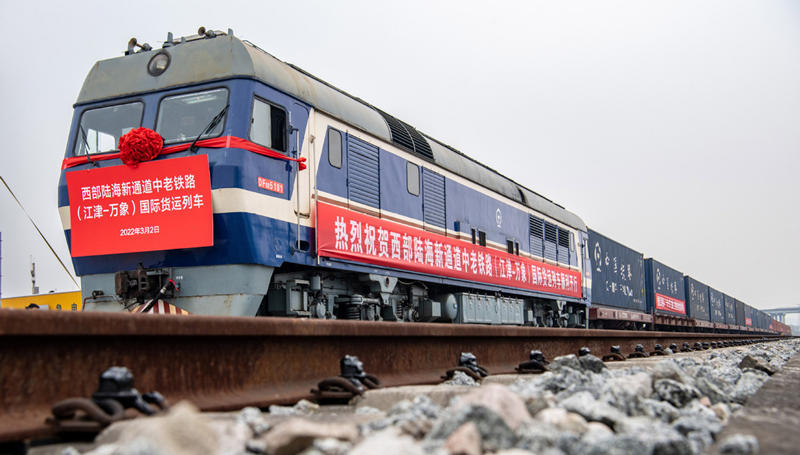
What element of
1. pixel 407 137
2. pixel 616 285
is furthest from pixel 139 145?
pixel 616 285

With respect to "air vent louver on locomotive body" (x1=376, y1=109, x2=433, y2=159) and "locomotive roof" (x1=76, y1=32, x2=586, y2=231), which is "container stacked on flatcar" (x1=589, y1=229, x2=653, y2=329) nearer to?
"air vent louver on locomotive body" (x1=376, y1=109, x2=433, y2=159)

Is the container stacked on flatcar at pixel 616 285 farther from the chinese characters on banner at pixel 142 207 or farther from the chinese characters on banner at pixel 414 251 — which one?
the chinese characters on banner at pixel 142 207

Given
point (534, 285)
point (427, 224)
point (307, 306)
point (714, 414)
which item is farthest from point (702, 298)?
point (714, 414)

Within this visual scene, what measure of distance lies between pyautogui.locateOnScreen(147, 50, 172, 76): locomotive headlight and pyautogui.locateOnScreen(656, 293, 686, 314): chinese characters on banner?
24.0m

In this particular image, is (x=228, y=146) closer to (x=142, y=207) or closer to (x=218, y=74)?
(x=218, y=74)

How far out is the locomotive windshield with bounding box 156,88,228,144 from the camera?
7453 mm

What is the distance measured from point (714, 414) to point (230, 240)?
16.4ft

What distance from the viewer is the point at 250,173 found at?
7.21 m

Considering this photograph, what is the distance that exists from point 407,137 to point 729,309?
4015 centimetres

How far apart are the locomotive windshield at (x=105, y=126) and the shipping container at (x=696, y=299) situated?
102 feet

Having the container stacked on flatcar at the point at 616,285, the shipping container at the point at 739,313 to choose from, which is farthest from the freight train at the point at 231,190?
the shipping container at the point at 739,313

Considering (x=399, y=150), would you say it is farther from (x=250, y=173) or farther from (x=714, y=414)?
(x=714, y=414)

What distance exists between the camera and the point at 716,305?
133 ft

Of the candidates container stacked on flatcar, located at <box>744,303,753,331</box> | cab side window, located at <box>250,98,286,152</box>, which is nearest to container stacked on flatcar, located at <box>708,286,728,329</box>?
container stacked on flatcar, located at <box>744,303,753,331</box>
